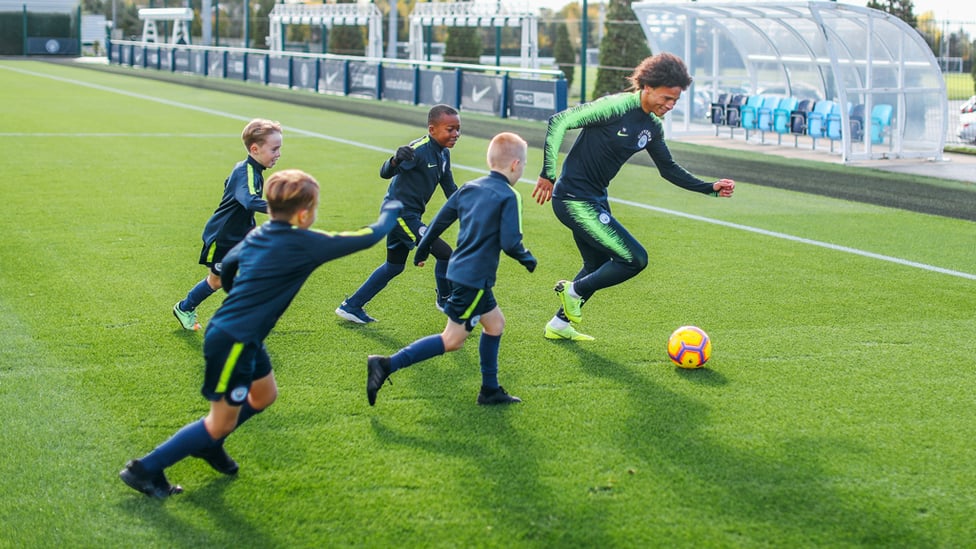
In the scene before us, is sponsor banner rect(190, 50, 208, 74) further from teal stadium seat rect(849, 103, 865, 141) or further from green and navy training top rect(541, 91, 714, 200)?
green and navy training top rect(541, 91, 714, 200)

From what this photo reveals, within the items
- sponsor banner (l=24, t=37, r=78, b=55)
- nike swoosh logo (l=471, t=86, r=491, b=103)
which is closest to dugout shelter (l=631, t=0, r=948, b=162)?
nike swoosh logo (l=471, t=86, r=491, b=103)

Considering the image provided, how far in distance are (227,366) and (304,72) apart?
35.5 meters

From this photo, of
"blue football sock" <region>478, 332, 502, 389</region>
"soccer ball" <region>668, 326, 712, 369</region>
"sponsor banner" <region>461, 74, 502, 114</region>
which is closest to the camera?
"blue football sock" <region>478, 332, 502, 389</region>

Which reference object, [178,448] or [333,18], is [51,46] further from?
[178,448]

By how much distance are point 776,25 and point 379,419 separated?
1907 centimetres

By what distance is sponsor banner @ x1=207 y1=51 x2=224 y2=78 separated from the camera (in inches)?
1820

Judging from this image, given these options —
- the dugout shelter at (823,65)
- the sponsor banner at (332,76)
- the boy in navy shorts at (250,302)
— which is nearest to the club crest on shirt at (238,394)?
the boy in navy shorts at (250,302)

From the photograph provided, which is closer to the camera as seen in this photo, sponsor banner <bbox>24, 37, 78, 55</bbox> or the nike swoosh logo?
the nike swoosh logo

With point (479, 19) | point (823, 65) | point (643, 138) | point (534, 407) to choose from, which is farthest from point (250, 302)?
point (479, 19)

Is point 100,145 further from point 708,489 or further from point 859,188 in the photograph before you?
point 708,489

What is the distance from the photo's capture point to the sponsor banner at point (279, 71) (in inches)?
1581

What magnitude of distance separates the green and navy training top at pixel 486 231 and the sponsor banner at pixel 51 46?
71.9 m

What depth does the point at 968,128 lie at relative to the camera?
74.8ft

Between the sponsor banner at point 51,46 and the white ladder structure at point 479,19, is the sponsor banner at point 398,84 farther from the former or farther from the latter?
the sponsor banner at point 51,46
